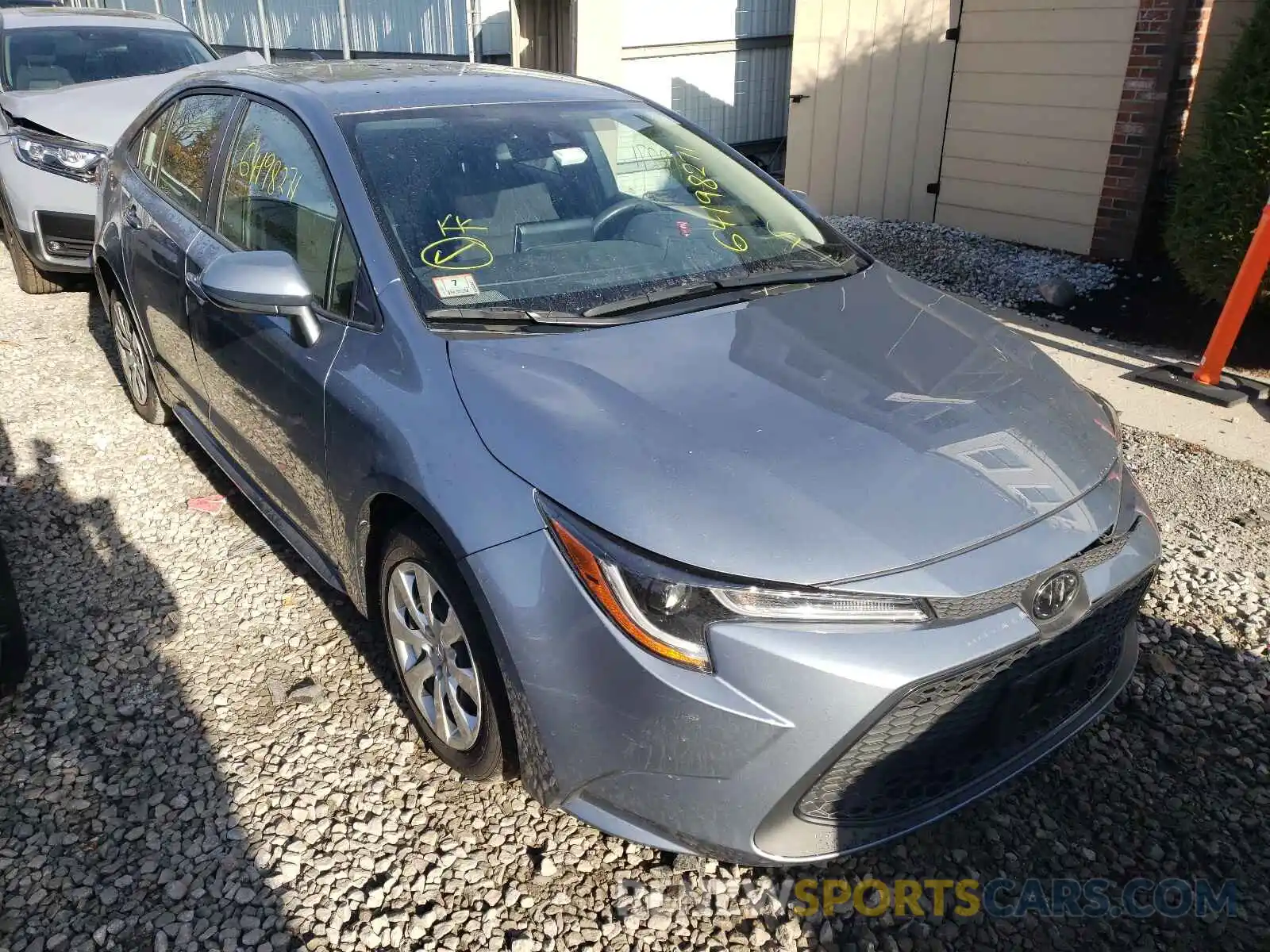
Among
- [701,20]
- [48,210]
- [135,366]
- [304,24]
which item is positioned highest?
[701,20]

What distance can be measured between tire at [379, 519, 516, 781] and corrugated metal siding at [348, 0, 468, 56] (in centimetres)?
841

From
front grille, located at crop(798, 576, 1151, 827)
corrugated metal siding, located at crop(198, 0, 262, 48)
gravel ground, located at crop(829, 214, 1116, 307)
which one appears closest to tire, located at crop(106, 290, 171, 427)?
front grille, located at crop(798, 576, 1151, 827)

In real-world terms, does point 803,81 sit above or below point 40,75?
below

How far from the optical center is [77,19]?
25.5 feet

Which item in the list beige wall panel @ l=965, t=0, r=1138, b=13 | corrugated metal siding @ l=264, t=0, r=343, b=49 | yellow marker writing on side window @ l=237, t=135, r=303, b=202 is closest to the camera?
yellow marker writing on side window @ l=237, t=135, r=303, b=202

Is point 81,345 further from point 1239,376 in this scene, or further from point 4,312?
point 1239,376

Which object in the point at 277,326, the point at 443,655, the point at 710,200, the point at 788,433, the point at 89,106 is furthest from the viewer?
the point at 89,106

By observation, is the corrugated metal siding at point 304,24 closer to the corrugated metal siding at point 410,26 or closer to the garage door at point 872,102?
the corrugated metal siding at point 410,26

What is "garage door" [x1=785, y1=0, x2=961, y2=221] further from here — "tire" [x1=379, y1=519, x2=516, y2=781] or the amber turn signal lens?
the amber turn signal lens

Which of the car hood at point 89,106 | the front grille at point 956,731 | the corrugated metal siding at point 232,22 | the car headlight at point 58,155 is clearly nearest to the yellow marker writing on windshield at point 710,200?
the front grille at point 956,731

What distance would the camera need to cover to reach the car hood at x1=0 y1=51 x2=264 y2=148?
20.8 feet

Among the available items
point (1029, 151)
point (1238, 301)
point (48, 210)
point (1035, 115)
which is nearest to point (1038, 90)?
point (1035, 115)

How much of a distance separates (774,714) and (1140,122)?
6.53 metres

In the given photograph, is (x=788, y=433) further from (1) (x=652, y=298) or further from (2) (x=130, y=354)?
(2) (x=130, y=354)
